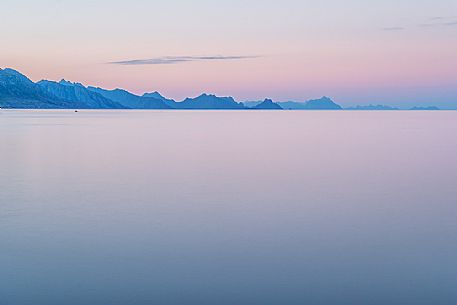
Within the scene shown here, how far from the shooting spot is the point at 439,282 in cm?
1313

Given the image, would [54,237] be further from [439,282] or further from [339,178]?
[339,178]

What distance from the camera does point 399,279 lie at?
44.0ft

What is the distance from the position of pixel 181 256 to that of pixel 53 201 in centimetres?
1113

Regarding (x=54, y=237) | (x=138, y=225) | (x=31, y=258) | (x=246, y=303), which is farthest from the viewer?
(x=138, y=225)

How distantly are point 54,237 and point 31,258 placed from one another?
2450 mm

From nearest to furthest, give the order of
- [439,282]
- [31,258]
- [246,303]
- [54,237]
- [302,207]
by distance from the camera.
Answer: [246,303]
[439,282]
[31,258]
[54,237]
[302,207]

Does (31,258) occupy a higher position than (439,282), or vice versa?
(439,282)

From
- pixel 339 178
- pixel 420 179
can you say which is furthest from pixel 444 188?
pixel 339 178

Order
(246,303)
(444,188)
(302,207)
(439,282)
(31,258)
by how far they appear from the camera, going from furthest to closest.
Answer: (444,188) < (302,207) < (31,258) < (439,282) < (246,303)

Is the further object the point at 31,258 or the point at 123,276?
the point at 31,258

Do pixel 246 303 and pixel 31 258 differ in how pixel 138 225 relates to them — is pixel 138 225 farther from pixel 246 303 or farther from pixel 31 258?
pixel 246 303

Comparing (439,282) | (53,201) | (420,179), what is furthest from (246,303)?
(420,179)

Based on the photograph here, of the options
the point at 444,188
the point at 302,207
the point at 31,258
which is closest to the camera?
the point at 31,258

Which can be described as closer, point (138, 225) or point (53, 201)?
point (138, 225)
